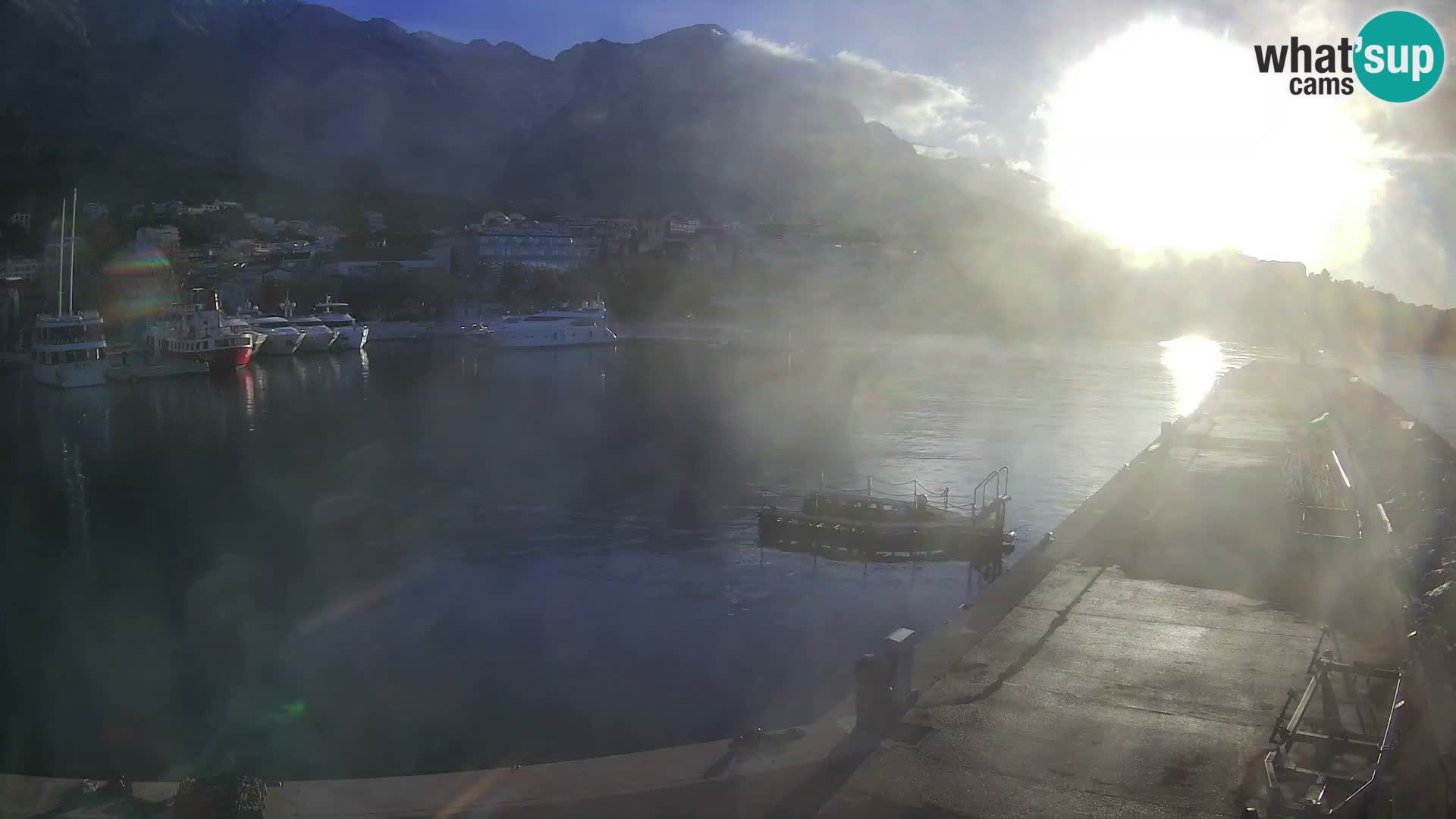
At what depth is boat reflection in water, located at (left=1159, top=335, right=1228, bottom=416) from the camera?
3831 centimetres

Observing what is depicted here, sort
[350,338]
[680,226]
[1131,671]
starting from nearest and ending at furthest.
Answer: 1. [1131,671]
2. [350,338]
3. [680,226]

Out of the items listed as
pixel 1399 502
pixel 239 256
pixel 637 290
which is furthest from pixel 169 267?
pixel 1399 502

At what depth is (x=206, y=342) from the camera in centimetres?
4700

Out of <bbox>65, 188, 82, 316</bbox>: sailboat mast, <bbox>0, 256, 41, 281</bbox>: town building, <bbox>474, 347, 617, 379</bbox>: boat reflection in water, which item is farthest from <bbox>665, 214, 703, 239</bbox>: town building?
<bbox>0, 256, 41, 281</bbox>: town building

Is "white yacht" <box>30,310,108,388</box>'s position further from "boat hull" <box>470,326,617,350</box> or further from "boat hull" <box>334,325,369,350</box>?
"boat hull" <box>470,326,617,350</box>

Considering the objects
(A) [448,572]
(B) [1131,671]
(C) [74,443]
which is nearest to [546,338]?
(C) [74,443]

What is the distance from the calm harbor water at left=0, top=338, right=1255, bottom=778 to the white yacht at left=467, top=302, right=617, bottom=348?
24.3 meters

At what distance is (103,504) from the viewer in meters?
20.0

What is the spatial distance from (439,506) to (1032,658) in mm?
13856

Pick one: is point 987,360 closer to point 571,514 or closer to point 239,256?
point 571,514

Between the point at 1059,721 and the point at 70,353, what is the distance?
1868 inches

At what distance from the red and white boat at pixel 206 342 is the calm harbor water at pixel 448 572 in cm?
1113

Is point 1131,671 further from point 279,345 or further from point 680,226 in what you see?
point 680,226

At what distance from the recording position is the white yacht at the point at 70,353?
1634 inches
